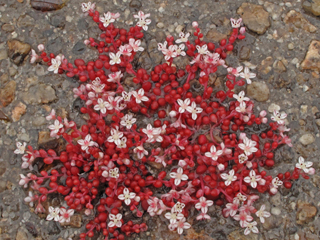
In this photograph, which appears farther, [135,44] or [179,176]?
[135,44]

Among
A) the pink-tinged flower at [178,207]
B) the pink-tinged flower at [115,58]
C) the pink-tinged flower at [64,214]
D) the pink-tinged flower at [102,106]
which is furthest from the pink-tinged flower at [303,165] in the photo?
the pink-tinged flower at [64,214]

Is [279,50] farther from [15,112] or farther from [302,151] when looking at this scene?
[15,112]

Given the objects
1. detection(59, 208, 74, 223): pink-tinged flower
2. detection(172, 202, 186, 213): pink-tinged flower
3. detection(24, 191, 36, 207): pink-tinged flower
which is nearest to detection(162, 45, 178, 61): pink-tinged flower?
detection(172, 202, 186, 213): pink-tinged flower

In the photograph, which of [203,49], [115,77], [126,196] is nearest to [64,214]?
[126,196]

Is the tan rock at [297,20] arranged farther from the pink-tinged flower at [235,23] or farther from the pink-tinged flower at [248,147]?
the pink-tinged flower at [248,147]

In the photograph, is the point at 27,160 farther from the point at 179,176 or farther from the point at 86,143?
the point at 179,176
